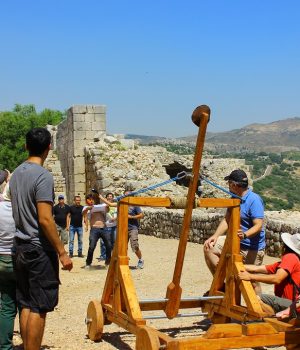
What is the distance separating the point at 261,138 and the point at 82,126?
144611mm

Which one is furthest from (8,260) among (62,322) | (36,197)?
(62,322)

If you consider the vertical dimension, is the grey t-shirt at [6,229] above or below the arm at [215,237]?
above

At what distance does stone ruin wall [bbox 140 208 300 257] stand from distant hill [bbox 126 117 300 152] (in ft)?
385

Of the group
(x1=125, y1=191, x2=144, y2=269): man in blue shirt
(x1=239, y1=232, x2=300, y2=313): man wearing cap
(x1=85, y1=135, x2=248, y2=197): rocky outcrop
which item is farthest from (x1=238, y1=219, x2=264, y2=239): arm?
(x1=85, y1=135, x2=248, y2=197): rocky outcrop

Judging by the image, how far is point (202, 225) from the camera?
51.9ft

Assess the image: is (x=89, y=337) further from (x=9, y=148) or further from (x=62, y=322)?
(x=9, y=148)

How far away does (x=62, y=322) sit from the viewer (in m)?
7.21

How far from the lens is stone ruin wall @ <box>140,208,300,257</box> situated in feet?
40.5

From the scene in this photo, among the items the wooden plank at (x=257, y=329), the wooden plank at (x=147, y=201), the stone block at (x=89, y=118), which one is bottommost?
the wooden plank at (x=257, y=329)

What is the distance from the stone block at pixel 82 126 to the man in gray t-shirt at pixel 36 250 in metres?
19.9

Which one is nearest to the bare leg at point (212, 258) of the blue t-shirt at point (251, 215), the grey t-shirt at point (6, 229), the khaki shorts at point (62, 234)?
the blue t-shirt at point (251, 215)

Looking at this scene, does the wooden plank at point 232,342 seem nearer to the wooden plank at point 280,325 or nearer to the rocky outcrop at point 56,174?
the wooden plank at point 280,325

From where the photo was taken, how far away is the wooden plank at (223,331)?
4816mm

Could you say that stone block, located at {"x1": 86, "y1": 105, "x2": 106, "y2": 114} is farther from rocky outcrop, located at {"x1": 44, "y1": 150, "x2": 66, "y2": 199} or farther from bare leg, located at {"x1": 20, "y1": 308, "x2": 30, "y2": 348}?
bare leg, located at {"x1": 20, "y1": 308, "x2": 30, "y2": 348}
